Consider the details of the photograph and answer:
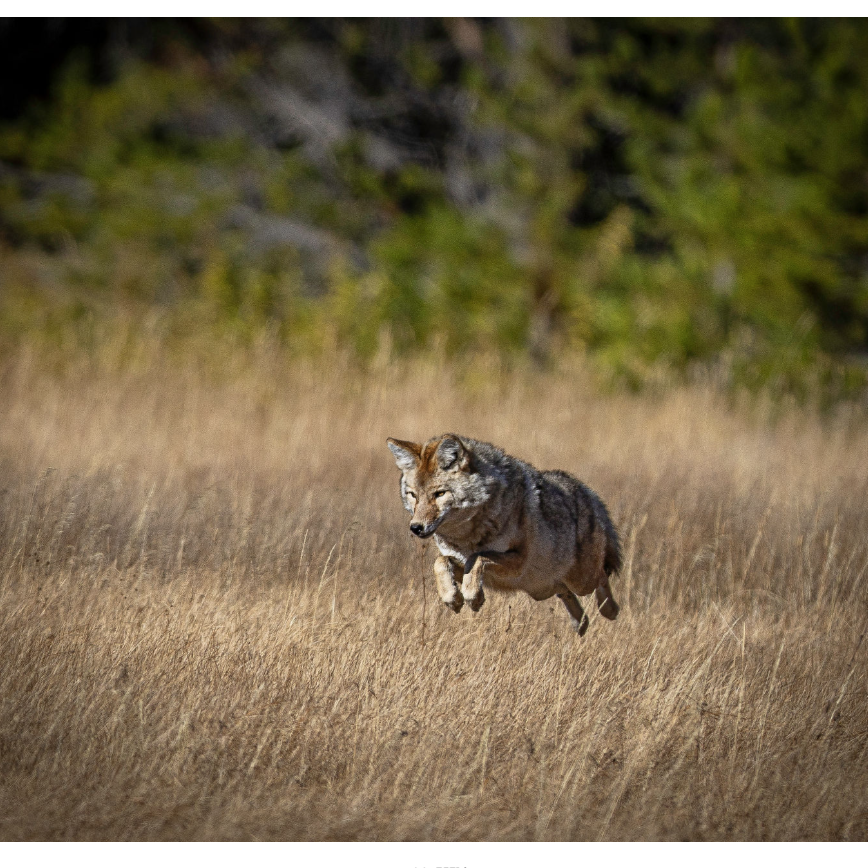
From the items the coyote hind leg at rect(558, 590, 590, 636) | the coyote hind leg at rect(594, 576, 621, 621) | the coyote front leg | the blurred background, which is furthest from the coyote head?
the blurred background

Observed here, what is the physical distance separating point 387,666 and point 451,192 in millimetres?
12771

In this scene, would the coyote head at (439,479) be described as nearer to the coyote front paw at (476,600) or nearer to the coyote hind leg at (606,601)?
the coyote front paw at (476,600)

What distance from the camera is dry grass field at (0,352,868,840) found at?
3916 mm

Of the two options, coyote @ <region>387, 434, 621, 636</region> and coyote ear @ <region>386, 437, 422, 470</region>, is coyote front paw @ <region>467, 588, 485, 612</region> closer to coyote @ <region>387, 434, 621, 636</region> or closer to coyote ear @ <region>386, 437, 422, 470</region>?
coyote @ <region>387, 434, 621, 636</region>

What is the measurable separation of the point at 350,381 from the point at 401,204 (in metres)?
7.92

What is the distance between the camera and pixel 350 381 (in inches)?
389

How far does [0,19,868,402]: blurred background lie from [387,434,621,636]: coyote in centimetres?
534

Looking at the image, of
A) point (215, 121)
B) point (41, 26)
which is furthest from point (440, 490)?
point (41, 26)

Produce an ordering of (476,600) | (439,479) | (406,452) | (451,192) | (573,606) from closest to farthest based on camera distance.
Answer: (476,600) → (439,479) → (406,452) → (573,606) → (451,192)

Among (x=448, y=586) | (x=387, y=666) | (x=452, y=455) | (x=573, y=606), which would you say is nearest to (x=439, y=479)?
(x=452, y=455)

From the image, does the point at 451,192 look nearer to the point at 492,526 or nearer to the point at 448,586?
the point at 492,526

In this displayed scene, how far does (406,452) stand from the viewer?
4.89m

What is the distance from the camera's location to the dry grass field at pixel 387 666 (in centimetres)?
392

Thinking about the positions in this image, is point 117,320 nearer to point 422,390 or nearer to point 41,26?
point 422,390
